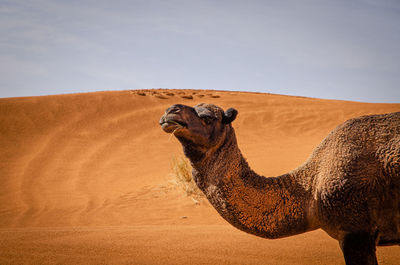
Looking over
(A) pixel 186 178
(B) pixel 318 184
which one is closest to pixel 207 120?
(B) pixel 318 184

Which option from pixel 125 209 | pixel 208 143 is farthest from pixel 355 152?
pixel 125 209

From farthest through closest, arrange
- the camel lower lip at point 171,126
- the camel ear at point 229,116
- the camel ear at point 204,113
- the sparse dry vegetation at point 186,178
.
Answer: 1. the sparse dry vegetation at point 186,178
2. the camel ear at point 229,116
3. the camel ear at point 204,113
4. the camel lower lip at point 171,126

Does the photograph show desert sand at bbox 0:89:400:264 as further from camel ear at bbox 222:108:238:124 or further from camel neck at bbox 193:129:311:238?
camel ear at bbox 222:108:238:124

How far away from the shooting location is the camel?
2895mm

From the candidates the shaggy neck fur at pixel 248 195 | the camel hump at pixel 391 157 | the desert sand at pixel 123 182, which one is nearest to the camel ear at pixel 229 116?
the shaggy neck fur at pixel 248 195

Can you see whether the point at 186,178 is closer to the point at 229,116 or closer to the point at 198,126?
the point at 229,116

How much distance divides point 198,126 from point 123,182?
1181 centimetres

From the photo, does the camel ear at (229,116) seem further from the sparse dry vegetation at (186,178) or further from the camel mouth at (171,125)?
the sparse dry vegetation at (186,178)

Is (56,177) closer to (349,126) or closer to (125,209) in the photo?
(125,209)

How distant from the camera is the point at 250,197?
3.30 m

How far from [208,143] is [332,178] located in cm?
121

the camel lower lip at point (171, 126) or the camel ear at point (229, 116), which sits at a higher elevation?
the camel ear at point (229, 116)

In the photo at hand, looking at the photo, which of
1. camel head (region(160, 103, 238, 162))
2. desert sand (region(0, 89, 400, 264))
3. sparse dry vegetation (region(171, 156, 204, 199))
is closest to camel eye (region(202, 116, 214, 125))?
camel head (region(160, 103, 238, 162))

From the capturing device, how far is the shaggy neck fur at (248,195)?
324cm
